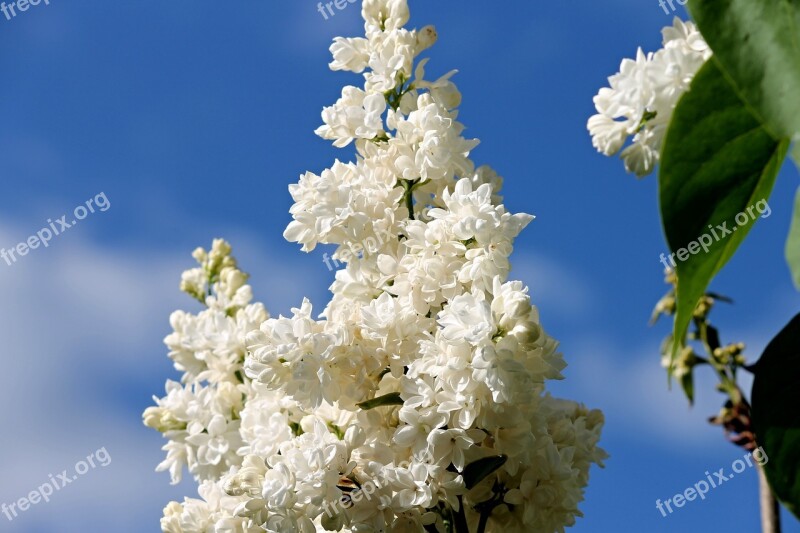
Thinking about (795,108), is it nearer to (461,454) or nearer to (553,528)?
(461,454)

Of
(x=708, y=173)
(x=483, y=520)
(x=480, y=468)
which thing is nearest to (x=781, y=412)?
(x=708, y=173)

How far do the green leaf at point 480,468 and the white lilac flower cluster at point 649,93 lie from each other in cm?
54

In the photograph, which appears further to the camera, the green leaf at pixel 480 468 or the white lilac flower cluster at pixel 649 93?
the green leaf at pixel 480 468

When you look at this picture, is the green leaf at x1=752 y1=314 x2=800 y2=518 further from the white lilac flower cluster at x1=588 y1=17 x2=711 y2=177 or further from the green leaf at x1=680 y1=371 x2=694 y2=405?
the green leaf at x1=680 y1=371 x2=694 y2=405

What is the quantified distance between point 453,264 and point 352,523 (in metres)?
0.48

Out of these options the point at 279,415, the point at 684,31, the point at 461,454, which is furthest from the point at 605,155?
the point at 279,415

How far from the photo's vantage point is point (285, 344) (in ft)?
5.02

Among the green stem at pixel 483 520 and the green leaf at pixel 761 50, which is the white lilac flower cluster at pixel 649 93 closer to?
the green leaf at pixel 761 50

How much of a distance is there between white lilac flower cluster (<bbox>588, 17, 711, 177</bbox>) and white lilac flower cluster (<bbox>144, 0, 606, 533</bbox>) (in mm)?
286

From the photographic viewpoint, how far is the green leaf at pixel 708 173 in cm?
85

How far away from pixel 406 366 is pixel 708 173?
32.7 inches

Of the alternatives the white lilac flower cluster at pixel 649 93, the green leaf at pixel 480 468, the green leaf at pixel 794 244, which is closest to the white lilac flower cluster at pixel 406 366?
the green leaf at pixel 480 468

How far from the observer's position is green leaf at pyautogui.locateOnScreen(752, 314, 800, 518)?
0.96m

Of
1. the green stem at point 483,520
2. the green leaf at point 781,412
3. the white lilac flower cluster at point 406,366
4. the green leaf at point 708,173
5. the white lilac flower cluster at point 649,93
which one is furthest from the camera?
the green stem at point 483,520
